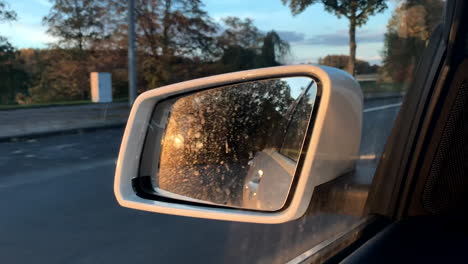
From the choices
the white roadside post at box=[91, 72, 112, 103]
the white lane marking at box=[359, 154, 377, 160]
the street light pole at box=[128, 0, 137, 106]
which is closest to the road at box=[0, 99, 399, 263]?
the white lane marking at box=[359, 154, 377, 160]

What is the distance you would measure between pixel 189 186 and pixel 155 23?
15004 mm

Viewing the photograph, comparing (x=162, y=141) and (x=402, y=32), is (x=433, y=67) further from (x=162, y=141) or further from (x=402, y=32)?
(x=162, y=141)

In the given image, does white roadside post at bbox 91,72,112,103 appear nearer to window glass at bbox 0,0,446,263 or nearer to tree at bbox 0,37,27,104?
window glass at bbox 0,0,446,263

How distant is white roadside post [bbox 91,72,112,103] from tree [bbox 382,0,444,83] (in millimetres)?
14908

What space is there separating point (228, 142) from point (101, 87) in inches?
601

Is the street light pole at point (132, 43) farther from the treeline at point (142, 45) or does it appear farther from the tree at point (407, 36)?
the tree at point (407, 36)

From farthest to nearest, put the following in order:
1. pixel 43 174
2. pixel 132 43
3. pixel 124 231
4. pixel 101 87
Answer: pixel 101 87 < pixel 132 43 < pixel 43 174 < pixel 124 231

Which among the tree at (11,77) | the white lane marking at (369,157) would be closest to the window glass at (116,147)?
the white lane marking at (369,157)

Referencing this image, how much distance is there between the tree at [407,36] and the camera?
214cm

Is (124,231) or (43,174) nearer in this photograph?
(124,231)

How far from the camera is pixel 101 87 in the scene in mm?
16312

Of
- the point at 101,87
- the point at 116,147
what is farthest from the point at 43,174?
Answer: the point at 101,87

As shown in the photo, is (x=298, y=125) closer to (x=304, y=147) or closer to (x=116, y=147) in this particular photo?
(x=304, y=147)

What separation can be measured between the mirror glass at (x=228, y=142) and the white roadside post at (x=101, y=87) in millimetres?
14894
